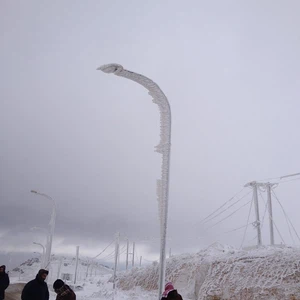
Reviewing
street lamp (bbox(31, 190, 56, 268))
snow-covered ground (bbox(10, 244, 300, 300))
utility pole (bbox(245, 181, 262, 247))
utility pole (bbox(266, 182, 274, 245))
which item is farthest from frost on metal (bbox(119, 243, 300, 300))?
street lamp (bbox(31, 190, 56, 268))

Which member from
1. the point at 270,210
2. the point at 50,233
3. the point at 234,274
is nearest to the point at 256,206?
the point at 270,210


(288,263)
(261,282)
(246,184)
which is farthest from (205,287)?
(246,184)

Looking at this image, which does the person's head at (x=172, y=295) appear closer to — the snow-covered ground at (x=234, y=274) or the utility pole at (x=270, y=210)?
the snow-covered ground at (x=234, y=274)

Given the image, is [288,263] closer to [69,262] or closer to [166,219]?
[166,219]

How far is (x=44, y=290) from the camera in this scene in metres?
7.29

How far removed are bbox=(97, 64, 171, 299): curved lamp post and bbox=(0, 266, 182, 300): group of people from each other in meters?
1.97

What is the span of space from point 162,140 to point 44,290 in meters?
4.37

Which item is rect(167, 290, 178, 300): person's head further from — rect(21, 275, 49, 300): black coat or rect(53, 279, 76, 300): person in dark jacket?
rect(21, 275, 49, 300): black coat

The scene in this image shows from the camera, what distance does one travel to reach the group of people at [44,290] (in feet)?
16.1

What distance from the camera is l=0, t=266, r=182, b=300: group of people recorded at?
490 cm

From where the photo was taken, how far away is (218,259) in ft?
55.8

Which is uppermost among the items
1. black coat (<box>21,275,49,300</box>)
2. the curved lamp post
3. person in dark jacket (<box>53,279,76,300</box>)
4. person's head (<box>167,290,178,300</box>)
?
the curved lamp post

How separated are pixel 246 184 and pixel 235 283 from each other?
23.6 feet

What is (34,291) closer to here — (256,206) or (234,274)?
(234,274)
